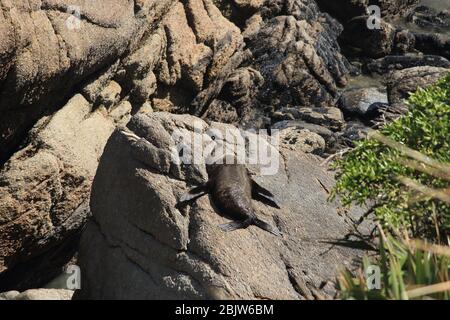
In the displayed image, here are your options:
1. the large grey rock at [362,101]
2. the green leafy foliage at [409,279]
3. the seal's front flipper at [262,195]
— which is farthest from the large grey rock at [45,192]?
the large grey rock at [362,101]

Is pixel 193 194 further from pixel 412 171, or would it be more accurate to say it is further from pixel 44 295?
pixel 412 171

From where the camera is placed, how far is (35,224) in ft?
58.8

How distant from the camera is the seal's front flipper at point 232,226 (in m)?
12.4

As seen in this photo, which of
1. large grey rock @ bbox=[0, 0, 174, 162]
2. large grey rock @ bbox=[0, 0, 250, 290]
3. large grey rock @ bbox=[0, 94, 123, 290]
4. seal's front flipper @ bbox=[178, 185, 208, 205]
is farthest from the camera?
large grey rock @ bbox=[0, 94, 123, 290]

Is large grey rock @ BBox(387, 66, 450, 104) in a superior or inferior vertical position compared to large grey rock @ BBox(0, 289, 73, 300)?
superior

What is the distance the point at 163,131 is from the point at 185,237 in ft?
7.82

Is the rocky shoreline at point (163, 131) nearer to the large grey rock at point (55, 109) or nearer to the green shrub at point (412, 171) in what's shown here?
the large grey rock at point (55, 109)

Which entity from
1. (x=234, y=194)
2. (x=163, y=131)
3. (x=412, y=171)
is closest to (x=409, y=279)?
(x=412, y=171)

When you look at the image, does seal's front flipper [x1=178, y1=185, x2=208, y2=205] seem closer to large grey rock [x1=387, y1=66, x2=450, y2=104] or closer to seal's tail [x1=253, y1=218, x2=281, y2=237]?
seal's tail [x1=253, y1=218, x2=281, y2=237]

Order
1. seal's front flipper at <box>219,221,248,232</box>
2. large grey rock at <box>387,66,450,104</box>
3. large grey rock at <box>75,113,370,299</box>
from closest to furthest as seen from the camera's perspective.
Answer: large grey rock at <box>75,113,370,299</box>
seal's front flipper at <box>219,221,248,232</box>
large grey rock at <box>387,66,450,104</box>

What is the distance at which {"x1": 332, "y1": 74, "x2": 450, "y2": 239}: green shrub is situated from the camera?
10.2 metres

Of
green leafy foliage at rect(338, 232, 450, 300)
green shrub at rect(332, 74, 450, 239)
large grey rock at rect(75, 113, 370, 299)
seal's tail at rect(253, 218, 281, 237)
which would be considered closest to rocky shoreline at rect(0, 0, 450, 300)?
large grey rock at rect(75, 113, 370, 299)
